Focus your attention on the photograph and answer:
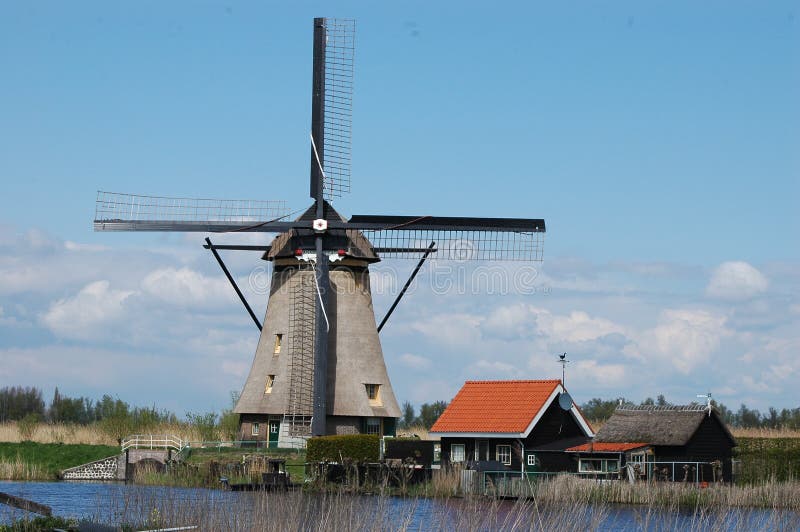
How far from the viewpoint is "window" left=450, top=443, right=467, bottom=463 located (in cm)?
3052

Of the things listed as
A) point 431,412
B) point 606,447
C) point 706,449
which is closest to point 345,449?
point 606,447

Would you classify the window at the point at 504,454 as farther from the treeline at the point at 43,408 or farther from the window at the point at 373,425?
the treeline at the point at 43,408

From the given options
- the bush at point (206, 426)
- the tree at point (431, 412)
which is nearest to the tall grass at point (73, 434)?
the bush at point (206, 426)

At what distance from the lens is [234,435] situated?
35.3 m

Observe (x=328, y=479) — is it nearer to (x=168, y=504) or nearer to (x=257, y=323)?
(x=257, y=323)

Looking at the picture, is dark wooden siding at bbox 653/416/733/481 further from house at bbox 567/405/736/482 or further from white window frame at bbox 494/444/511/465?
white window frame at bbox 494/444/511/465

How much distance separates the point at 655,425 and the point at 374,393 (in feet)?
24.5

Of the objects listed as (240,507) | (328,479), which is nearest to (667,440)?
(328,479)

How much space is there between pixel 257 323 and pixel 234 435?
13.0ft

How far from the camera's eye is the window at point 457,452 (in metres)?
30.5

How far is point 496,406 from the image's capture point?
101 feet

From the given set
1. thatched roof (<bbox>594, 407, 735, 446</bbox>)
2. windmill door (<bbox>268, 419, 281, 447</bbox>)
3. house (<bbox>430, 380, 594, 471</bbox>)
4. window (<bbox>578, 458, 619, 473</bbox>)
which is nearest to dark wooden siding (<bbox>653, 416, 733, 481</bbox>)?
thatched roof (<bbox>594, 407, 735, 446</bbox>)

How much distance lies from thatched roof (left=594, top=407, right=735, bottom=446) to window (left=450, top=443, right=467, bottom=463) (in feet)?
10.5

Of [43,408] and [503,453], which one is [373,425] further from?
[43,408]
